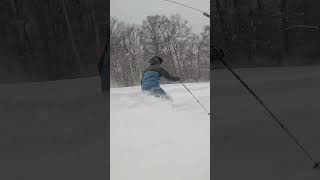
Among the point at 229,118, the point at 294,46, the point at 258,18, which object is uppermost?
the point at 258,18

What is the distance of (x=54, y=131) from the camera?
1798 mm

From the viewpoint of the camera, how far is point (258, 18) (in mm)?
1863

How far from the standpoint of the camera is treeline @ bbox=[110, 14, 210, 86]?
188 centimetres

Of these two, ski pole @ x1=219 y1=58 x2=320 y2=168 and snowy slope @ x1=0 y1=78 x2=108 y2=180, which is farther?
ski pole @ x1=219 y1=58 x2=320 y2=168

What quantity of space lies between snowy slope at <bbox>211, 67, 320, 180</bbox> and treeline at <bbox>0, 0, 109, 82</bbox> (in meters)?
0.60

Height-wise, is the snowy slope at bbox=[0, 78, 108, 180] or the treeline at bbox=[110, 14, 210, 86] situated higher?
the treeline at bbox=[110, 14, 210, 86]

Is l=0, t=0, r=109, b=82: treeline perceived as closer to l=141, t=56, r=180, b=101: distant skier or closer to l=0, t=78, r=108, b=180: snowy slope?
l=0, t=78, r=108, b=180: snowy slope

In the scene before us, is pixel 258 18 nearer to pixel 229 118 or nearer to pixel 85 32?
pixel 229 118

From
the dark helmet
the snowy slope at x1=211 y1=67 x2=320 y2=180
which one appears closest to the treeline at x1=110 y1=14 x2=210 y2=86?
the dark helmet

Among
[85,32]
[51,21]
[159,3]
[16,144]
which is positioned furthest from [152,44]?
[16,144]

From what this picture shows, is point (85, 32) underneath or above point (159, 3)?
underneath

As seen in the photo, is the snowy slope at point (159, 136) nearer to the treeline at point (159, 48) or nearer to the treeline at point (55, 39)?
the treeline at point (159, 48)

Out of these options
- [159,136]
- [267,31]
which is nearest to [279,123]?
[267,31]

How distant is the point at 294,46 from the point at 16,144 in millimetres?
1421
